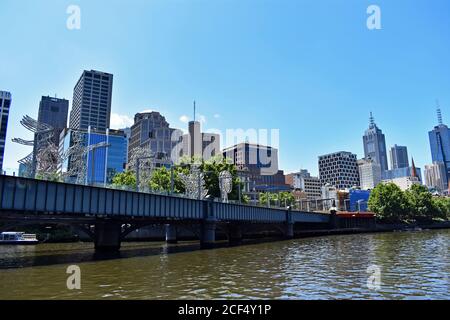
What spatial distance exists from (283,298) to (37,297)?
43.0ft

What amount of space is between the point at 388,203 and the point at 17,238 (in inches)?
4875

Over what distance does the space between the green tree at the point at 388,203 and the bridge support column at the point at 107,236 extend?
114892 mm

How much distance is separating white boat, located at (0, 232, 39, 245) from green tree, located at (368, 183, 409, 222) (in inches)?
4643

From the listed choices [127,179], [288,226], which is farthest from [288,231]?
[127,179]

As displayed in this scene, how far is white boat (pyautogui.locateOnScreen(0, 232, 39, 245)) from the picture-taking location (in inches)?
3091

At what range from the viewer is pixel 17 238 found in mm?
80312

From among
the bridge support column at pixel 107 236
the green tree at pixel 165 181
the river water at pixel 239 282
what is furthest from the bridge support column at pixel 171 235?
the river water at pixel 239 282

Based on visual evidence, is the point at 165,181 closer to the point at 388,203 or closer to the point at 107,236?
the point at 107,236

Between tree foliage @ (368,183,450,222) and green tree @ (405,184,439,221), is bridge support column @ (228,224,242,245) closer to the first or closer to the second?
tree foliage @ (368,183,450,222)

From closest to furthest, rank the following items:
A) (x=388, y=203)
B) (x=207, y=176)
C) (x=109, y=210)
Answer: (x=109, y=210)
(x=207, y=176)
(x=388, y=203)
